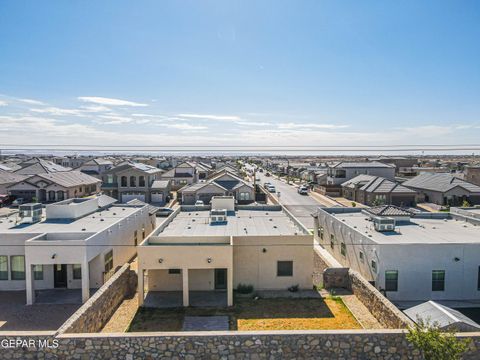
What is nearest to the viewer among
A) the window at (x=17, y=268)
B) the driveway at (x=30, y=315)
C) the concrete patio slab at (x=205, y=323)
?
the concrete patio slab at (x=205, y=323)

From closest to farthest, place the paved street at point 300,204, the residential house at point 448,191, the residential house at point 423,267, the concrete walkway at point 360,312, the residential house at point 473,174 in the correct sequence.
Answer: the concrete walkway at point 360,312 < the residential house at point 423,267 < the paved street at point 300,204 < the residential house at point 448,191 < the residential house at point 473,174

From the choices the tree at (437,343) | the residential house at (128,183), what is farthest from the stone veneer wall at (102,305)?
the residential house at (128,183)

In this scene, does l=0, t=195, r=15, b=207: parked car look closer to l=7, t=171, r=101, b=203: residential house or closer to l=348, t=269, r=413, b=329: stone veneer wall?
l=7, t=171, r=101, b=203: residential house

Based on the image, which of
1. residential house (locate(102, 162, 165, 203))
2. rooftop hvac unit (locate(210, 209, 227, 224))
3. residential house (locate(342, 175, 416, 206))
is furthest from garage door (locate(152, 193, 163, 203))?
residential house (locate(342, 175, 416, 206))

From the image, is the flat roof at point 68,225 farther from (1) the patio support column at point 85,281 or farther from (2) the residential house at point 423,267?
(2) the residential house at point 423,267

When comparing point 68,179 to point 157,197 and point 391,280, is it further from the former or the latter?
point 391,280

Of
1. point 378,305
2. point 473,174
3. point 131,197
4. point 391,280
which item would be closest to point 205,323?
point 378,305
